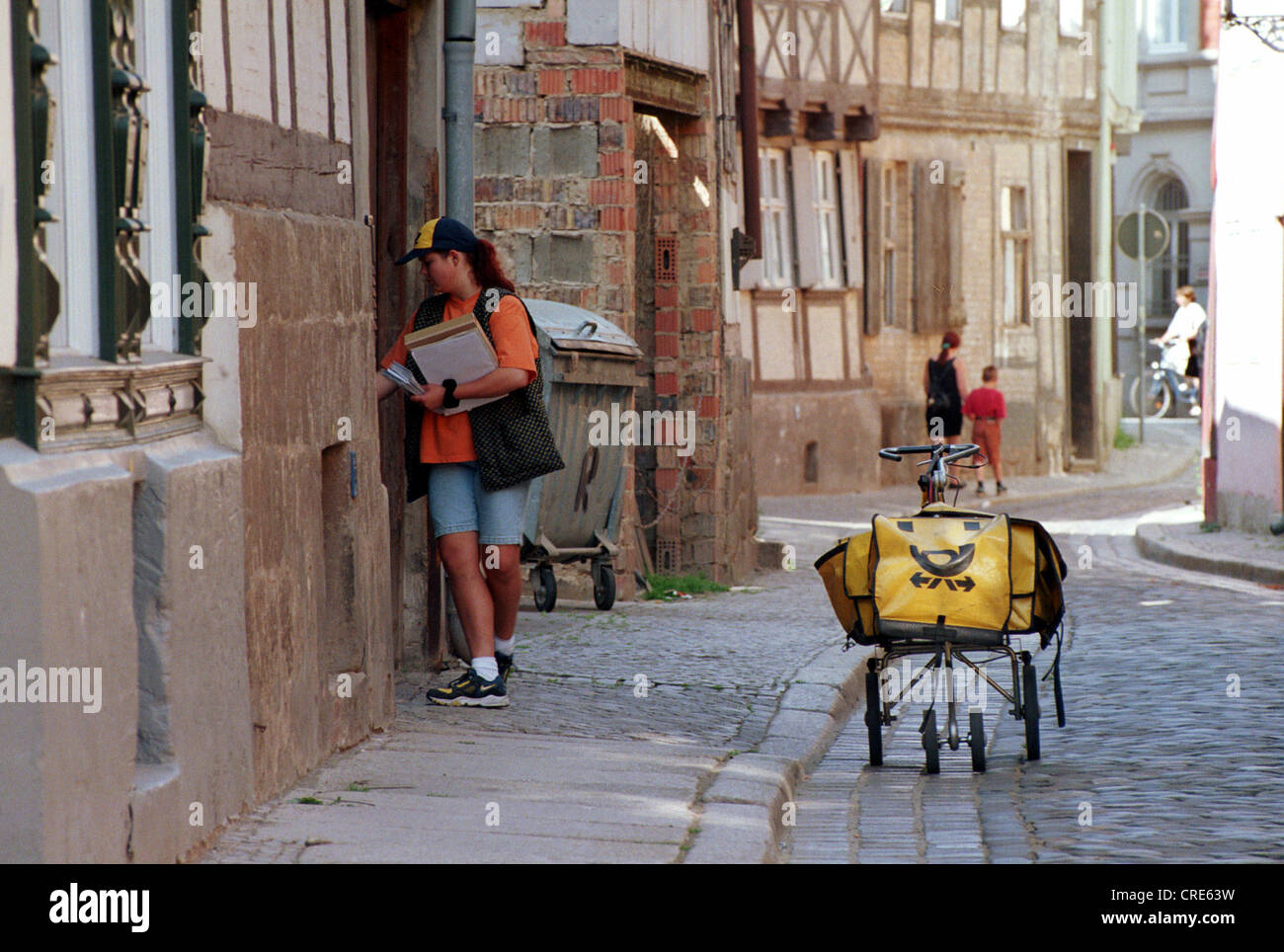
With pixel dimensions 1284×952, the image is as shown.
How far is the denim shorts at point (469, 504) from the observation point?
7609mm

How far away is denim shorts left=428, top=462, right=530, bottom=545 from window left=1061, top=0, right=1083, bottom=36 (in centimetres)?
2358

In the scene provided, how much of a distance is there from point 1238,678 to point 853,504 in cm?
1340

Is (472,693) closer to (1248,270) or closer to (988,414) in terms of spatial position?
(1248,270)

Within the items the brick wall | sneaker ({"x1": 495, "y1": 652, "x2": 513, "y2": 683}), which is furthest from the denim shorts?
the brick wall

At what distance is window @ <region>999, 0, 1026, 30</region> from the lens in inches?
1113

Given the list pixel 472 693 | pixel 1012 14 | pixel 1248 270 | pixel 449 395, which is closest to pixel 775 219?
pixel 1012 14

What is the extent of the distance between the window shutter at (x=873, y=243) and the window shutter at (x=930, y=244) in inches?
30.3

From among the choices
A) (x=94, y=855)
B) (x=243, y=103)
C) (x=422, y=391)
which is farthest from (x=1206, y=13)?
(x=94, y=855)

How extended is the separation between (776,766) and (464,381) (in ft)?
5.90

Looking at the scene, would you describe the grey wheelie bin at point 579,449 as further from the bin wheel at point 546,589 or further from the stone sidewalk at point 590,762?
the stone sidewalk at point 590,762

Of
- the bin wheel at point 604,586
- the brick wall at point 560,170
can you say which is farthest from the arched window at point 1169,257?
the bin wheel at point 604,586

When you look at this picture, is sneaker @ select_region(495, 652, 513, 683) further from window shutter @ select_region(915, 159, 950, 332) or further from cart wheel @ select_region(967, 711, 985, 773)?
window shutter @ select_region(915, 159, 950, 332)

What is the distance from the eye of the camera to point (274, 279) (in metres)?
6.13

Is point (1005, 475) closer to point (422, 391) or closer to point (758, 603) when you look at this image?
point (758, 603)
